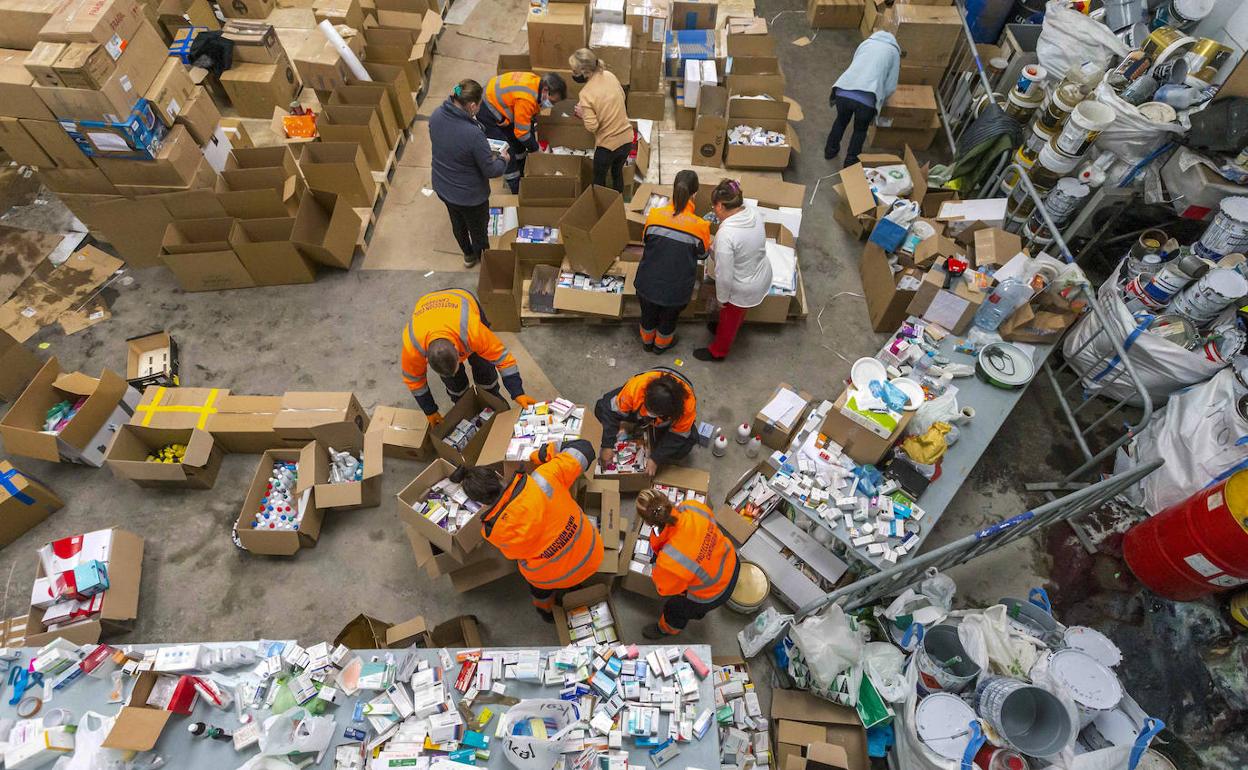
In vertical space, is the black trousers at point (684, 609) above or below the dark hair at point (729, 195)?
below

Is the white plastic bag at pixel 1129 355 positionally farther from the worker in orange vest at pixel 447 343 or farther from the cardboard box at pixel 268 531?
the cardboard box at pixel 268 531

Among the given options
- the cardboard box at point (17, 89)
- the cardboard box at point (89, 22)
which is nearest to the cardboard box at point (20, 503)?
the cardboard box at point (17, 89)

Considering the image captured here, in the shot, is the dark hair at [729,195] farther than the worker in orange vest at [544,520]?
Yes

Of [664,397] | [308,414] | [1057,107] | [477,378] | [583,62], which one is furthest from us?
[583,62]

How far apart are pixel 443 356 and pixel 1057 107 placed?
5.07 metres

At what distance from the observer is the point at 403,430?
452 cm

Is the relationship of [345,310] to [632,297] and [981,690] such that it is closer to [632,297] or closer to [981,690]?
[632,297]

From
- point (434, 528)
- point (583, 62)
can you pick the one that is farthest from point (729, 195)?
point (434, 528)

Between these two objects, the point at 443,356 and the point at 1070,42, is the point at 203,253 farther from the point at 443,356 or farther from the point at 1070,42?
the point at 1070,42

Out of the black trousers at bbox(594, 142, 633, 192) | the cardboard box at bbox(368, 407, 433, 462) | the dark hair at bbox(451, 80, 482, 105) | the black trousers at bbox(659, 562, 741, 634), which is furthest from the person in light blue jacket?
the cardboard box at bbox(368, 407, 433, 462)

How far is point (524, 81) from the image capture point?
5.53 meters

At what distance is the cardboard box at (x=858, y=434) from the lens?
3826mm

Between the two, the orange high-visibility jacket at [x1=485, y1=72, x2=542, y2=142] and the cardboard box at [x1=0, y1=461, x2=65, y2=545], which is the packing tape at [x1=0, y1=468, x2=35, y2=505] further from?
the orange high-visibility jacket at [x1=485, y1=72, x2=542, y2=142]

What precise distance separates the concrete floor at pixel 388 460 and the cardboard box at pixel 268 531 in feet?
0.35
